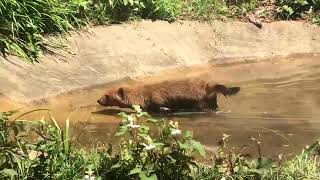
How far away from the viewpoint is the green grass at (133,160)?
3.90 meters

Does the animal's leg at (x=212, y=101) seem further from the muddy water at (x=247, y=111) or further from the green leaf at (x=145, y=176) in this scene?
the green leaf at (x=145, y=176)

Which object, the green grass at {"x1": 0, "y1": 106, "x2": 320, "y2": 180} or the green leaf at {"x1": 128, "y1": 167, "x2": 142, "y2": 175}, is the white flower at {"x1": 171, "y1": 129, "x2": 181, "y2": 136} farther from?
the green leaf at {"x1": 128, "y1": 167, "x2": 142, "y2": 175}

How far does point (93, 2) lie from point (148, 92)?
2.79 m

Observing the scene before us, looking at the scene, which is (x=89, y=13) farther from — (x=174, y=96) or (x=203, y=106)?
(x=203, y=106)

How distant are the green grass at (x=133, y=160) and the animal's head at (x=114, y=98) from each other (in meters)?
3.40

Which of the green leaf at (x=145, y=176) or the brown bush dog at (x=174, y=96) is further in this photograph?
the brown bush dog at (x=174, y=96)

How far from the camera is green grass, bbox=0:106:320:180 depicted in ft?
12.8

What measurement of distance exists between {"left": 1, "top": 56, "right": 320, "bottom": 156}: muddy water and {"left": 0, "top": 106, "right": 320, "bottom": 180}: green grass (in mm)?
1505

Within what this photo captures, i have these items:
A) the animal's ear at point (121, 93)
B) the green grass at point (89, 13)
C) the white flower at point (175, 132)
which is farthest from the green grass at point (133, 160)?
the green grass at point (89, 13)

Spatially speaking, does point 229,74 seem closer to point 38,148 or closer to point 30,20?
point 30,20

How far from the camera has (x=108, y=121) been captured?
727 cm

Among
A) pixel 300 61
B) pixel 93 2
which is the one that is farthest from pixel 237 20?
pixel 93 2

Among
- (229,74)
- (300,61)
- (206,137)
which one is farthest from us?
(300,61)

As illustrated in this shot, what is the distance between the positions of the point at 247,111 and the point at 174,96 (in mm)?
911
